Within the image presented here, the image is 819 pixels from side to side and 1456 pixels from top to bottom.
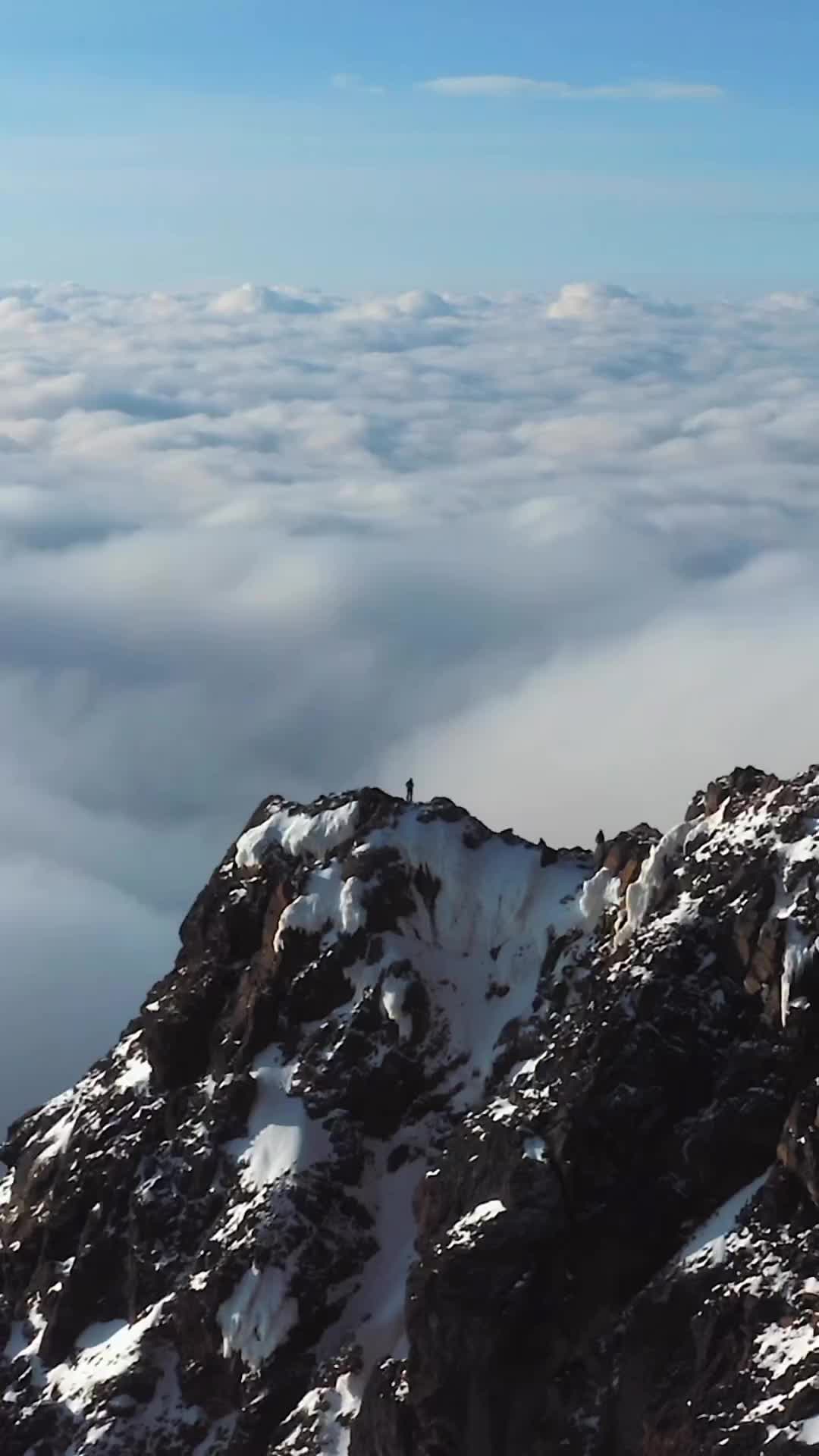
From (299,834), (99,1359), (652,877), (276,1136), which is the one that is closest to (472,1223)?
(276,1136)

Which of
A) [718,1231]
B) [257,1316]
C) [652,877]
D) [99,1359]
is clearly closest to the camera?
[718,1231]

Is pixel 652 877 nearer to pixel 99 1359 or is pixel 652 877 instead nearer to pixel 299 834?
pixel 299 834

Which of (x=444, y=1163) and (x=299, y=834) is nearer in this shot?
(x=444, y=1163)

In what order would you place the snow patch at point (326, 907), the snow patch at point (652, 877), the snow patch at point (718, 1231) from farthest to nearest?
the snow patch at point (326, 907) < the snow patch at point (652, 877) < the snow patch at point (718, 1231)

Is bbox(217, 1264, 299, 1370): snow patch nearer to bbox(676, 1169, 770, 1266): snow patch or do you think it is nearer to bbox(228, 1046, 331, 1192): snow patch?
bbox(228, 1046, 331, 1192): snow patch

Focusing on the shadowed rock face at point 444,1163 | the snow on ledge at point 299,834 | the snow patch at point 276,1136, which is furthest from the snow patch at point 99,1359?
the snow on ledge at point 299,834

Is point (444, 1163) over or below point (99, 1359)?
below

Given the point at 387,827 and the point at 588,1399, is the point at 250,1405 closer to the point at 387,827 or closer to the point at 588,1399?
the point at 588,1399

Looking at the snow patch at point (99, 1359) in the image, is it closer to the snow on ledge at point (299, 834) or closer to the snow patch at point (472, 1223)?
the snow patch at point (472, 1223)

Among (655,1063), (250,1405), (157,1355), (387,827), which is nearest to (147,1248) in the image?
(157,1355)
